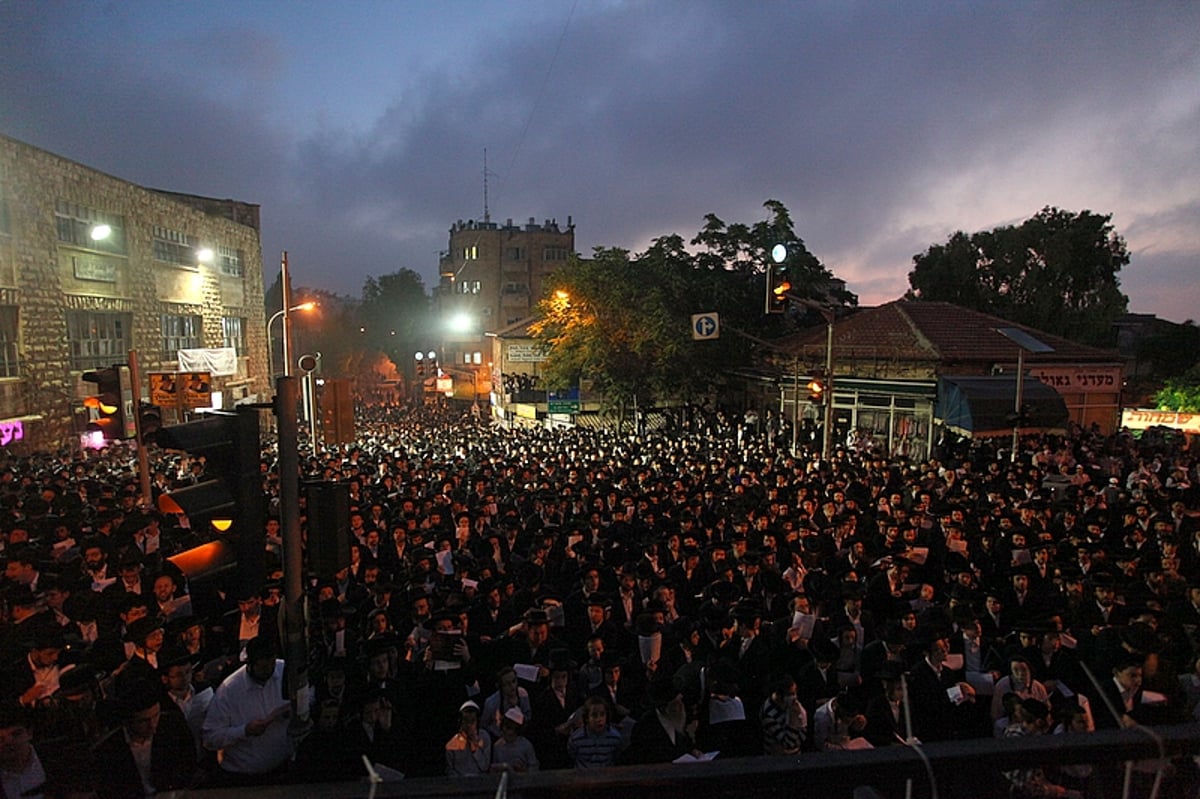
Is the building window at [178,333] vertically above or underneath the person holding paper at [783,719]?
above

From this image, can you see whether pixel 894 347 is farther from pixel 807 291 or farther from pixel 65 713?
pixel 65 713

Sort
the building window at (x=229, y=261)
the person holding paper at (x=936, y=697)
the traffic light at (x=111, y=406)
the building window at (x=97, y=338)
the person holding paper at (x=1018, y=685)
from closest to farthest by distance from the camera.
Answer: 1. the person holding paper at (x=1018, y=685)
2. the person holding paper at (x=936, y=697)
3. the traffic light at (x=111, y=406)
4. the building window at (x=97, y=338)
5. the building window at (x=229, y=261)

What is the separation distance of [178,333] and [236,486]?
30634 mm

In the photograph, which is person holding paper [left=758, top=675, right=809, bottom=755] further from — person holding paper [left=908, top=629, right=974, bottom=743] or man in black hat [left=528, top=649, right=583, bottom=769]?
man in black hat [left=528, top=649, right=583, bottom=769]

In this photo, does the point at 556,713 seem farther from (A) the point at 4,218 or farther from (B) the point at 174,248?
(B) the point at 174,248

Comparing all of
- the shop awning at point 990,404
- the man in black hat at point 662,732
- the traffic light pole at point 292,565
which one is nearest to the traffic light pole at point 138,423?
the traffic light pole at point 292,565

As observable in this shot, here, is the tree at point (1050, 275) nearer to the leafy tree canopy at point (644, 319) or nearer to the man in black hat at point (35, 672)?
the leafy tree canopy at point (644, 319)

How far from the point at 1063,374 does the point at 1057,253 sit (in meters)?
15.6

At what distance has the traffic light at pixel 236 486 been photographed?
12.7ft

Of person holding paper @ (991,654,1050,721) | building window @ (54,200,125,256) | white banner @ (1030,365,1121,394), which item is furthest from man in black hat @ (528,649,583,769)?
building window @ (54,200,125,256)

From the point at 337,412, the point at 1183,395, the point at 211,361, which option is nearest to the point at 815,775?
the point at 337,412

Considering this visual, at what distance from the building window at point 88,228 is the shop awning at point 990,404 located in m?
27.5

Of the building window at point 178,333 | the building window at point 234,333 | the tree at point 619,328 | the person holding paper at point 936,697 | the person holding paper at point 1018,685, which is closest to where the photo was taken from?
the person holding paper at point 1018,685

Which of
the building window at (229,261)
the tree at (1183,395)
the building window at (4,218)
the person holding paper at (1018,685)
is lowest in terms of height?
the person holding paper at (1018,685)
